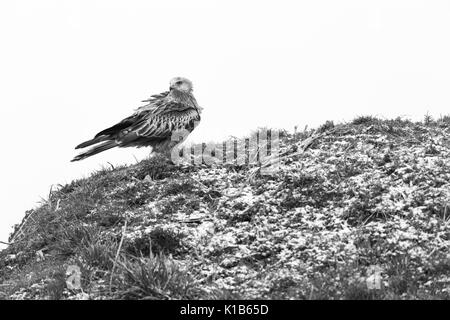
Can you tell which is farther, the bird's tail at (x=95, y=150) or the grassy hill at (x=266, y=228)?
the bird's tail at (x=95, y=150)

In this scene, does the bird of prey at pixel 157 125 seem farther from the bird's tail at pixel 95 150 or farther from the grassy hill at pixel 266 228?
the grassy hill at pixel 266 228

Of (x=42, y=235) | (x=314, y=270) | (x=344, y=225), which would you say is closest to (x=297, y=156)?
(x=344, y=225)

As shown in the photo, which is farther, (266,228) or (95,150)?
(95,150)

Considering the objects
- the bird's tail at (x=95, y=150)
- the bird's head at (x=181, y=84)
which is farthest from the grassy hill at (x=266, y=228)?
the bird's head at (x=181, y=84)

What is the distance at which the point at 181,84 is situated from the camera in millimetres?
15789

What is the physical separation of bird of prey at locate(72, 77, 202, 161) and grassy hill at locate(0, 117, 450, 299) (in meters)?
1.71

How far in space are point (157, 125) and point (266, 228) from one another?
620 centimetres

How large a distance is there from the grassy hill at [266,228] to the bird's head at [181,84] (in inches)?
130

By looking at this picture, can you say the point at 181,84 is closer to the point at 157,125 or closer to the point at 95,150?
the point at 157,125

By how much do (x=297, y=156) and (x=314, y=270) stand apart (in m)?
3.90

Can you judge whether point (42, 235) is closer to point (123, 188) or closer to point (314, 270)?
point (123, 188)

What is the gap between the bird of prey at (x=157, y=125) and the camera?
1466cm

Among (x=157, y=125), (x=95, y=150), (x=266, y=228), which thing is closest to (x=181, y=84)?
(x=157, y=125)

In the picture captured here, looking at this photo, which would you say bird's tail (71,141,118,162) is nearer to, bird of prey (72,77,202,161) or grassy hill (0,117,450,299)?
bird of prey (72,77,202,161)
